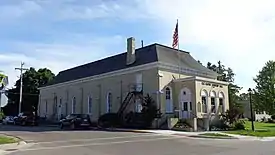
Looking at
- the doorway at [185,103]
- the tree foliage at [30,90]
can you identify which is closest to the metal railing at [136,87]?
the doorway at [185,103]

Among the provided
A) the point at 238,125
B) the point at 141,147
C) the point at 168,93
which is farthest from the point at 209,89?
the point at 141,147

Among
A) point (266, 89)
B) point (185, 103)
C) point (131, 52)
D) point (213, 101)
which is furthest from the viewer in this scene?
point (266, 89)

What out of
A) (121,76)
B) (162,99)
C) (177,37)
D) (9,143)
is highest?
(177,37)

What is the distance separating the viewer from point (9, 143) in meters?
17.4

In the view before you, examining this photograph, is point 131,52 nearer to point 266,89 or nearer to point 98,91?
point 98,91

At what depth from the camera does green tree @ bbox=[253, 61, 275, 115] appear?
5750 centimetres

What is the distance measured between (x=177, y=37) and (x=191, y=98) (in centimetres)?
672

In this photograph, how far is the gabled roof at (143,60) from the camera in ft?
Result: 123

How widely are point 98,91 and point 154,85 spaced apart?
10889 millimetres

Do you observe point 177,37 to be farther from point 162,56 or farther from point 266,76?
point 266,76

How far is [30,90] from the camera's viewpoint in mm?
66500

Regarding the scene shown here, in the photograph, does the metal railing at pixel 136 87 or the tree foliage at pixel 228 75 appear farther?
the tree foliage at pixel 228 75

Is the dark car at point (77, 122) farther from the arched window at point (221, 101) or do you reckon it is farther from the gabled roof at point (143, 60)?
the arched window at point (221, 101)

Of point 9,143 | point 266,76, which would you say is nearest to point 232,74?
point 266,76
